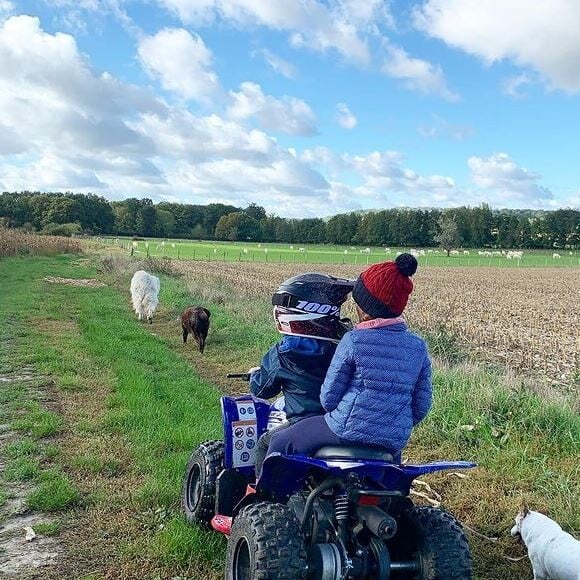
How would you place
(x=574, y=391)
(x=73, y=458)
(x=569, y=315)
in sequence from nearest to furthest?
(x=73, y=458) < (x=574, y=391) < (x=569, y=315)

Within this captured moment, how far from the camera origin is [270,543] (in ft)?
10.4

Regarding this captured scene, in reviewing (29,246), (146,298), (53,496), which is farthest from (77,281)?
(53,496)

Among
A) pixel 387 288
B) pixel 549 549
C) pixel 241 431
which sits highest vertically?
pixel 387 288

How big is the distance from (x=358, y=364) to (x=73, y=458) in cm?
403

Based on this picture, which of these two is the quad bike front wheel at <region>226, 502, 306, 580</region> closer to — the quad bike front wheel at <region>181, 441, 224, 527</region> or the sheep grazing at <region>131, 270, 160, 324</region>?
the quad bike front wheel at <region>181, 441, 224, 527</region>

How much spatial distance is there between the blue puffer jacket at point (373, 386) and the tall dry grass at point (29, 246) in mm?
32926

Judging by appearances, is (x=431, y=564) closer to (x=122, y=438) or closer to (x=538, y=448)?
(x=538, y=448)

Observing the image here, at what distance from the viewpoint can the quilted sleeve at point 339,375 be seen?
10.6 feet

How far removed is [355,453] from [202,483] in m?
1.84

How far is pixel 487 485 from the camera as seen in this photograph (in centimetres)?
559

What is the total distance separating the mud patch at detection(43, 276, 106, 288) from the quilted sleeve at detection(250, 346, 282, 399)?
20.6 m

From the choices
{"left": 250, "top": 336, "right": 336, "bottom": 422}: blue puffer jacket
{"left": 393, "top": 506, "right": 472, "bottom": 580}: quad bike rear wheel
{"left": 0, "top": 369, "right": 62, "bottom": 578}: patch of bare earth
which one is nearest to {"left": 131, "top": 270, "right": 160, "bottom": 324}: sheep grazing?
{"left": 0, "top": 369, "right": 62, "bottom": 578}: patch of bare earth

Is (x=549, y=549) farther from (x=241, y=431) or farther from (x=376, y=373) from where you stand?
(x=241, y=431)

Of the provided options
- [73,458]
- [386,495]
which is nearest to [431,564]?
[386,495]
